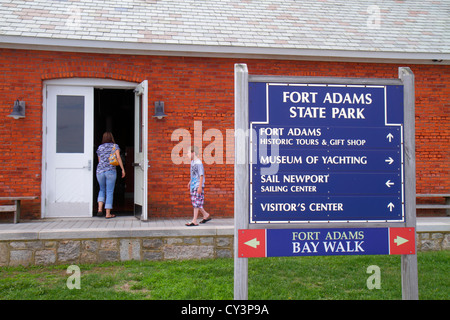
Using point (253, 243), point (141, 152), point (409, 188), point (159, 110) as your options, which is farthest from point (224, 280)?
point (159, 110)

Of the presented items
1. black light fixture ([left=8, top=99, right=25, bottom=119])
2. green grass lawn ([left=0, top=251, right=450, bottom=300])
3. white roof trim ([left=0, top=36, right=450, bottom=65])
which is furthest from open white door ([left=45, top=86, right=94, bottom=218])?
green grass lawn ([left=0, top=251, right=450, bottom=300])

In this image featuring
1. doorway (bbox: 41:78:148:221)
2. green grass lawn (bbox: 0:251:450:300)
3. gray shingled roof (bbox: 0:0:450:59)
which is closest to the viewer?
green grass lawn (bbox: 0:251:450:300)

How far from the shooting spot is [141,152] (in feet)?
28.4

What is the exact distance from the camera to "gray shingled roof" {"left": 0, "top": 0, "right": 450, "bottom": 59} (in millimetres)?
8641

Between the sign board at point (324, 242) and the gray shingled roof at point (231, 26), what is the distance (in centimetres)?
594

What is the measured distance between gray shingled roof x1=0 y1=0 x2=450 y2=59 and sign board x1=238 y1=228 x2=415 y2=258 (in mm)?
5944

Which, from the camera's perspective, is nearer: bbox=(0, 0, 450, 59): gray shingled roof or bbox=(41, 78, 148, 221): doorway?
bbox=(0, 0, 450, 59): gray shingled roof

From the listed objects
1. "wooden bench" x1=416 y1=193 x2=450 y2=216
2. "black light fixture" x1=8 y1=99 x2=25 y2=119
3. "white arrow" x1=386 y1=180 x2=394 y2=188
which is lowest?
"wooden bench" x1=416 y1=193 x2=450 y2=216

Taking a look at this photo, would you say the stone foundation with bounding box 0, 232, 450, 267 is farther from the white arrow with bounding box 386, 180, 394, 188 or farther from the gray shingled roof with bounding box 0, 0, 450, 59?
the white arrow with bounding box 386, 180, 394, 188

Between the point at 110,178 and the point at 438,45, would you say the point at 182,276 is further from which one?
the point at 438,45

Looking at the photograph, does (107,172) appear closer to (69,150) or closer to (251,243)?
(69,150)

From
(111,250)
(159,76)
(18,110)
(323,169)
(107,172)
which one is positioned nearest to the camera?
(323,169)

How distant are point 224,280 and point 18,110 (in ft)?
17.6

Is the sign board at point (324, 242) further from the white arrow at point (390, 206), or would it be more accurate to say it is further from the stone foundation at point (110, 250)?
the stone foundation at point (110, 250)
